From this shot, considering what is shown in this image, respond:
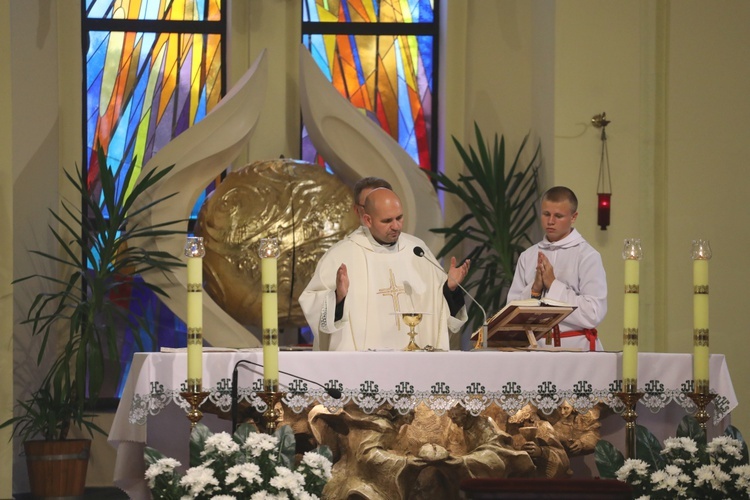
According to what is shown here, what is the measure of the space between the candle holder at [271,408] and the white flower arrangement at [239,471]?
0.18 meters

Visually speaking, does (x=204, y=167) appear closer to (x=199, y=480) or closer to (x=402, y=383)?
(x=402, y=383)

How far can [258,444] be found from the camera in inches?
184

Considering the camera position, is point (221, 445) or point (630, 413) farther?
point (630, 413)

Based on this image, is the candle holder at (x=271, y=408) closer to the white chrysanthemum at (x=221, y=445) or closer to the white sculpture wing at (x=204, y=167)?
the white chrysanthemum at (x=221, y=445)

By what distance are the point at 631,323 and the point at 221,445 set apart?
6.63ft

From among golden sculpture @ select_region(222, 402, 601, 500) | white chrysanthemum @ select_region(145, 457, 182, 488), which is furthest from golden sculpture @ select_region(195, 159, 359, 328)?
white chrysanthemum @ select_region(145, 457, 182, 488)

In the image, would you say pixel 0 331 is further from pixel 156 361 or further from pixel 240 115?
pixel 156 361

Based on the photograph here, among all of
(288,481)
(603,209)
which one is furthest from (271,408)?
(603,209)

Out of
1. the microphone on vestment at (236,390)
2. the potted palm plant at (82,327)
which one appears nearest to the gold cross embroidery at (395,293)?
the microphone on vestment at (236,390)

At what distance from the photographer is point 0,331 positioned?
28.7ft

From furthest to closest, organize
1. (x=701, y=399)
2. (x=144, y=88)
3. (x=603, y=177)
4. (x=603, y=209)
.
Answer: (x=144, y=88), (x=603, y=177), (x=603, y=209), (x=701, y=399)

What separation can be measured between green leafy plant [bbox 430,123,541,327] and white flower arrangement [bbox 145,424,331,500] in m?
4.92

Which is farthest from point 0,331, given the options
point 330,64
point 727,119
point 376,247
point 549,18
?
point 727,119

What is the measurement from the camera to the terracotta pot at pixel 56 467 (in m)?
8.93
